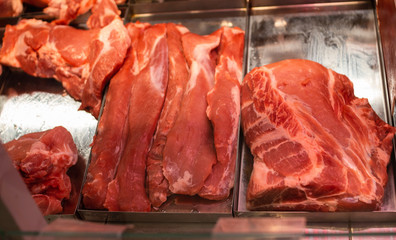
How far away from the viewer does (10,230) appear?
1380mm

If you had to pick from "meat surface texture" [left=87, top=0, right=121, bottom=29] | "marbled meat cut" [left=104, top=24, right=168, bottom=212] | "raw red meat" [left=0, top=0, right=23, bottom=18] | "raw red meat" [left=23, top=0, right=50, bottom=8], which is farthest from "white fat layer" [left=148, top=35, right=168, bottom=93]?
"raw red meat" [left=0, top=0, right=23, bottom=18]

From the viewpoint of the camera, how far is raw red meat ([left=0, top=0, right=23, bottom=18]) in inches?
162

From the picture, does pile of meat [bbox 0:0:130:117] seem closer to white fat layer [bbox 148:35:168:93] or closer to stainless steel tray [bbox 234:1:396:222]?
white fat layer [bbox 148:35:168:93]

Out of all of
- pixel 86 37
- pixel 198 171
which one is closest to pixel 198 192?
pixel 198 171

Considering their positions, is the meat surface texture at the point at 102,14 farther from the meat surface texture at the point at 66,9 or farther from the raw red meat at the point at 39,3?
the raw red meat at the point at 39,3

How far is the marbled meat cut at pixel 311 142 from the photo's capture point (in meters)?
2.53

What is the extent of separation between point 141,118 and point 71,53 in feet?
3.42

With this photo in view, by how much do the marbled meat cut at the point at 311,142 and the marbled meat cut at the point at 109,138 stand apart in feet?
3.07

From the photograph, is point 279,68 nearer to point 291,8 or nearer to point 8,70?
point 291,8

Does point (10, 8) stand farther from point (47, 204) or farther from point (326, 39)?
point (326, 39)

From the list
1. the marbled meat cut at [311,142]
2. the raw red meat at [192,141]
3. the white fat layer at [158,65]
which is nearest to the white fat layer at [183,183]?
the raw red meat at [192,141]

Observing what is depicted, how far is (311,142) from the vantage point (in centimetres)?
260

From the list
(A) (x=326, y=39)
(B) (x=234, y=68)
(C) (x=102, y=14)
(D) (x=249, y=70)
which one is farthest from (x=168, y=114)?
(A) (x=326, y=39)

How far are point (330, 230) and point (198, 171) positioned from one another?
3.11ft
